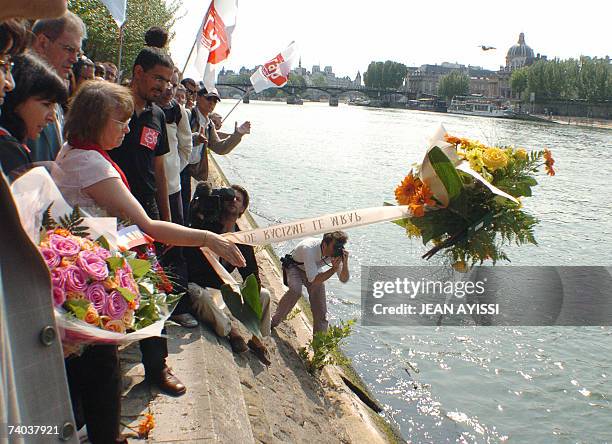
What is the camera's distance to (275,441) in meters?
4.03

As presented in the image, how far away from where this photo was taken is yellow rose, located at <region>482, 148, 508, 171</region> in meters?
3.82

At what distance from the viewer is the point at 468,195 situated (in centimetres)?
380

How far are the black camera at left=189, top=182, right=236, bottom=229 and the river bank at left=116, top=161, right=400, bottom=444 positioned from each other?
2.78 feet

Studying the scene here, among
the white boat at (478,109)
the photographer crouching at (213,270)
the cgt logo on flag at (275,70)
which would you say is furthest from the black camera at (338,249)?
the white boat at (478,109)

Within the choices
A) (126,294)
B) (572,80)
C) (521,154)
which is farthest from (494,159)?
(572,80)

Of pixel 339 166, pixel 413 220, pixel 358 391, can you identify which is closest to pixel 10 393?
pixel 413 220

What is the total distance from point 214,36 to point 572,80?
10052cm

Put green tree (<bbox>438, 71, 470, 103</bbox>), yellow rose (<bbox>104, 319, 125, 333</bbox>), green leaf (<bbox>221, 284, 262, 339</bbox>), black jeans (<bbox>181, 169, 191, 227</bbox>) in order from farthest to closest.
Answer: green tree (<bbox>438, 71, 470, 103</bbox>) → black jeans (<bbox>181, 169, 191, 227</bbox>) → green leaf (<bbox>221, 284, 262, 339</bbox>) → yellow rose (<bbox>104, 319, 125, 333</bbox>)

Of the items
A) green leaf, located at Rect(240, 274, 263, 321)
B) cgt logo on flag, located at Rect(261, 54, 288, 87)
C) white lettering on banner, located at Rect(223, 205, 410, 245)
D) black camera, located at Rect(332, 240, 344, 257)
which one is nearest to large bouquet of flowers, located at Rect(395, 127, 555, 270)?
white lettering on banner, located at Rect(223, 205, 410, 245)

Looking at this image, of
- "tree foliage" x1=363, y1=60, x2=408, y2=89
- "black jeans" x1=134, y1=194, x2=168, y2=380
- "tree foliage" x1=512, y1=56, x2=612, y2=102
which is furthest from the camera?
"tree foliage" x1=363, y1=60, x2=408, y2=89

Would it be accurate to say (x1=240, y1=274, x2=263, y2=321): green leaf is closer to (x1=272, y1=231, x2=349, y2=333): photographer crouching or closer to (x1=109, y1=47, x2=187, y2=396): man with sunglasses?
(x1=109, y1=47, x2=187, y2=396): man with sunglasses

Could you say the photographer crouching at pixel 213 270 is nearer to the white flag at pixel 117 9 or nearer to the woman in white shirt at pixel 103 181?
the woman in white shirt at pixel 103 181

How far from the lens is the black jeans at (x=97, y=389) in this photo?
2.51 metres

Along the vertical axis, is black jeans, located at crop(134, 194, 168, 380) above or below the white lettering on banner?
below
